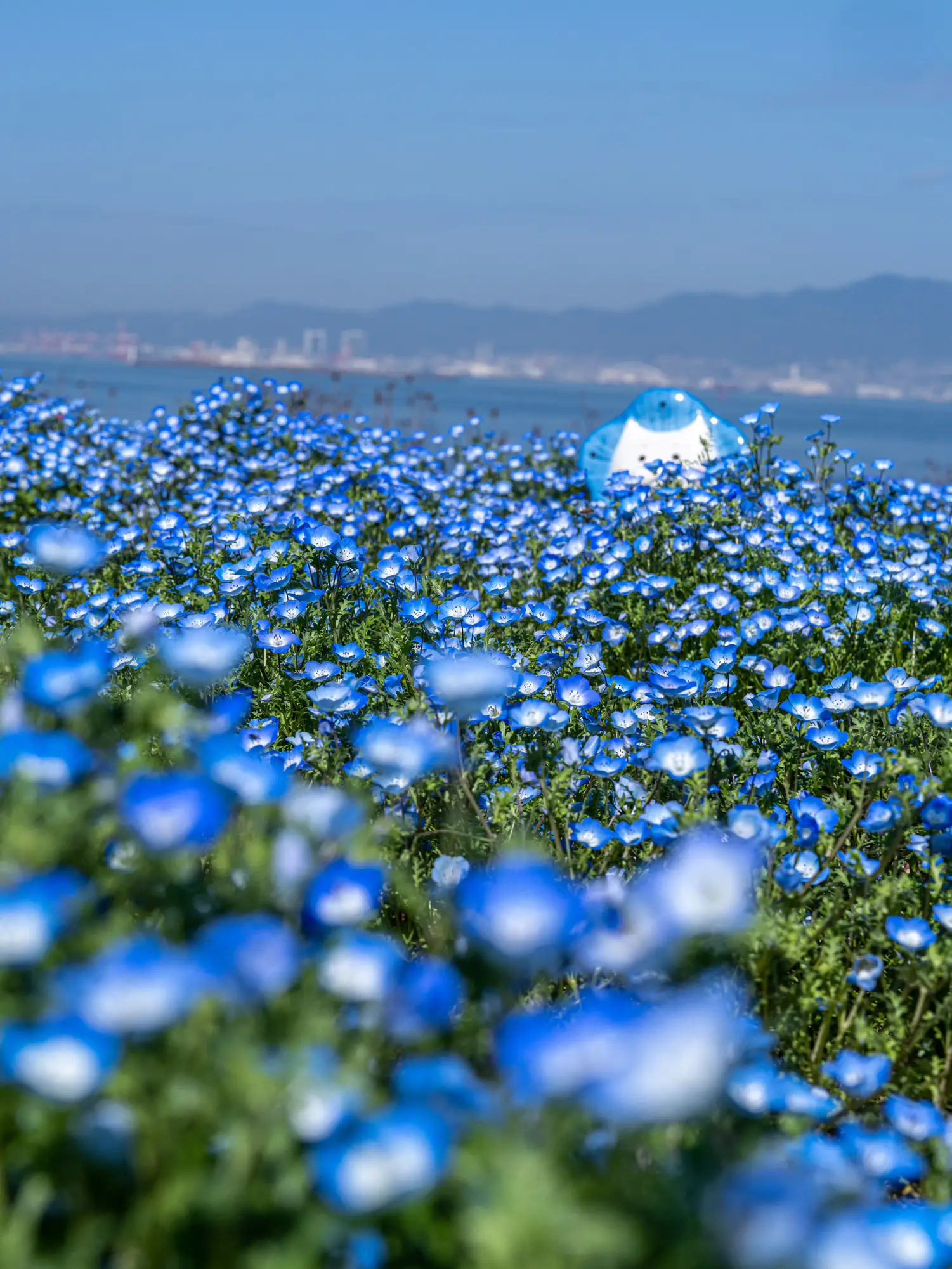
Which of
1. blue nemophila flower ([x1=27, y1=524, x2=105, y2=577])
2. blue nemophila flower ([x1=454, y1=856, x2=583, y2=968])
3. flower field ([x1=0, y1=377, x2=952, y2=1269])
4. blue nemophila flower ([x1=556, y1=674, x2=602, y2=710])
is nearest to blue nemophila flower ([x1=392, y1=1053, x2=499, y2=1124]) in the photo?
flower field ([x1=0, y1=377, x2=952, y2=1269])

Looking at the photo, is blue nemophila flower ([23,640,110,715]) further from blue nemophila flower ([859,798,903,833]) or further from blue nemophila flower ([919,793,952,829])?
blue nemophila flower ([919,793,952,829])

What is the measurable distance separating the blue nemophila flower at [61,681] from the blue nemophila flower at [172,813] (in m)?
0.23

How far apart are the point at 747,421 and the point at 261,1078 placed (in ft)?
19.3

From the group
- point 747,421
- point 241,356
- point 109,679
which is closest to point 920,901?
point 109,679

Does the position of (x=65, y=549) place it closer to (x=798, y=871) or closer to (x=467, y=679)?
(x=467, y=679)

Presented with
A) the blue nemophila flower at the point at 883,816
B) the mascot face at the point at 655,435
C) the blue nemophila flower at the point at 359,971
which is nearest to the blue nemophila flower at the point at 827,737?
the blue nemophila flower at the point at 883,816

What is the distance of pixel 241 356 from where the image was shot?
118m

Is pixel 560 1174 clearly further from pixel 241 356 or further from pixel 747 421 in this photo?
pixel 241 356

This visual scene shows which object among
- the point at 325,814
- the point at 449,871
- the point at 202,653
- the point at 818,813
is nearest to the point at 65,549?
the point at 202,653

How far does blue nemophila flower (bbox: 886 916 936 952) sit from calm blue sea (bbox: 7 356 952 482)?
16.9 ft

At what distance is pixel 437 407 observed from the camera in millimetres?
10836

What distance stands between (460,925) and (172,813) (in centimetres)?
38

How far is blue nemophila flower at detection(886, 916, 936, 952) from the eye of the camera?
1.92 metres

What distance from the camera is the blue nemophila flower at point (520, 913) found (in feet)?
3.60
